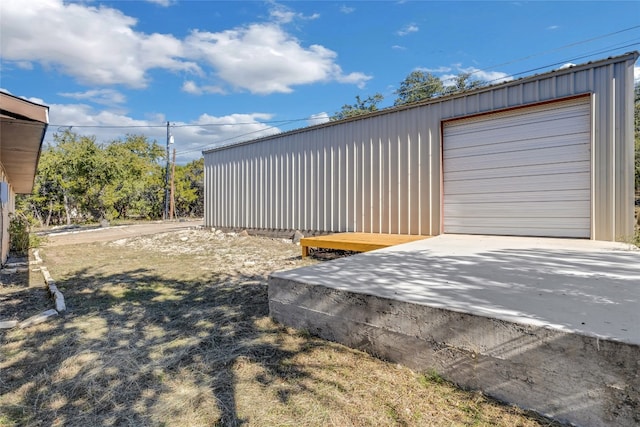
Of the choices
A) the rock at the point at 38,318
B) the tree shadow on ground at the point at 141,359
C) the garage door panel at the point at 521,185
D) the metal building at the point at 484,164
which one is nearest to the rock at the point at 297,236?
the metal building at the point at 484,164

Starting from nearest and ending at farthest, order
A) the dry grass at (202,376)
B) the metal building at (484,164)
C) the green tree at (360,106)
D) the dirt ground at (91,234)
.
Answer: the dry grass at (202,376) → the metal building at (484,164) → the dirt ground at (91,234) → the green tree at (360,106)

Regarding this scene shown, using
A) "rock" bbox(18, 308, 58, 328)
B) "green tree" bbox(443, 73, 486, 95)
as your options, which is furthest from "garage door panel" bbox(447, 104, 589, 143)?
"green tree" bbox(443, 73, 486, 95)

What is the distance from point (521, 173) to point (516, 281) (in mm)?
3883

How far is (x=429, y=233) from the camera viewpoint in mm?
6492

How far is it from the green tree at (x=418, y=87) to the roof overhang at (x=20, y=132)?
21940 millimetres

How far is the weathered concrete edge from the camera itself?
1369 millimetres

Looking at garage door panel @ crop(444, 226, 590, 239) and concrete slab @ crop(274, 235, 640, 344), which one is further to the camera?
garage door panel @ crop(444, 226, 590, 239)

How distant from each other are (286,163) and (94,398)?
7832mm

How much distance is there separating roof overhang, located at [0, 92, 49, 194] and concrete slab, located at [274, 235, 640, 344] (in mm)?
2629

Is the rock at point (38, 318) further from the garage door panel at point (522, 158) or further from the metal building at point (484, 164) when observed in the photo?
the garage door panel at point (522, 158)

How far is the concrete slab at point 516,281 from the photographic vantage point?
1.69 meters

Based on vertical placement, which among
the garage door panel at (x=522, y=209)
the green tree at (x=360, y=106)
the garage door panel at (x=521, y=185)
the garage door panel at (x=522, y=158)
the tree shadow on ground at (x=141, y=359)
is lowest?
the tree shadow on ground at (x=141, y=359)

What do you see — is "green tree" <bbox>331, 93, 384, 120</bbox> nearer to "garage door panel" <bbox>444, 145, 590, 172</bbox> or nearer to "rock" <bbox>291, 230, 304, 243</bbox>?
"rock" <bbox>291, 230, 304, 243</bbox>

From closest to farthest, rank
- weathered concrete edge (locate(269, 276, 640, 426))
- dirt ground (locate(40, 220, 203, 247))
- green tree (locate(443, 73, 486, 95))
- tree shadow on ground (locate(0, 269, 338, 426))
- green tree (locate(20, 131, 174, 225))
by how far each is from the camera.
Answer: weathered concrete edge (locate(269, 276, 640, 426))
tree shadow on ground (locate(0, 269, 338, 426))
dirt ground (locate(40, 220, 203, 247))
green tree (locate(20, 131, 174, 225))
green tree (locate(443, 73, 486, 95))
